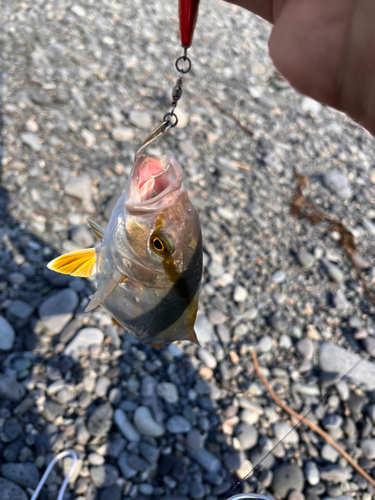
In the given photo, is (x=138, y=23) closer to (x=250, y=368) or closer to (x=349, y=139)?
(x=349, y=139)

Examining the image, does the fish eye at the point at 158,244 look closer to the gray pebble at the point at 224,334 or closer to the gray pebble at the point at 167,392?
the gray pebble at the point at 167,392

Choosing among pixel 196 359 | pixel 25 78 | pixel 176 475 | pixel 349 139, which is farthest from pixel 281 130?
Answer: pixel 176 475

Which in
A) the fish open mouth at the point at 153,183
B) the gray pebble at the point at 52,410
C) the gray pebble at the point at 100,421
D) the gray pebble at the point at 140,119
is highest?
the fish open mouth at the point at 153,183

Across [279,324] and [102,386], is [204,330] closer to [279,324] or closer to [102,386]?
[279,324]

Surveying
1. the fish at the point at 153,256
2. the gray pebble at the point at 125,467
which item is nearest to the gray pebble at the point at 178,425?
the gray pebble at the point at 125,467

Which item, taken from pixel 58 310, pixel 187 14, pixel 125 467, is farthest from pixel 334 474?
pixel 187 14

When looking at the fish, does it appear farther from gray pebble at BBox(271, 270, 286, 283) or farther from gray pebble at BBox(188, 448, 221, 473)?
gray pebble at BBox(271, 270, 286, 283)

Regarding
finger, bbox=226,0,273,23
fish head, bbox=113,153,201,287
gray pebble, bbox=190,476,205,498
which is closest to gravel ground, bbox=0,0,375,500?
gray pebble, bbox=190,476,205,498
